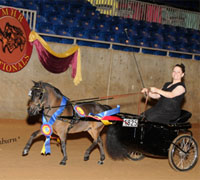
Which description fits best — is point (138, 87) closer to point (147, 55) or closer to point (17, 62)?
point (147, 55)

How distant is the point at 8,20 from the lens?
9430mm

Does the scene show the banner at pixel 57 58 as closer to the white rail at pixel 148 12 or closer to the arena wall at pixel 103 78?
the arena wall at pixel 103 78

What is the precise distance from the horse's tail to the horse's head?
4.54 feet

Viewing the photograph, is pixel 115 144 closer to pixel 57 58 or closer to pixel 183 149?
pixel 183 149

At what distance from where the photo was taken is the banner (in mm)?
9828

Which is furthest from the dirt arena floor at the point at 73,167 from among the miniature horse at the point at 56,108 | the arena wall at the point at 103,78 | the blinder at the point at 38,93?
the arena wall at the point at 103,78

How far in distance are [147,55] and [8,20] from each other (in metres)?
5.35

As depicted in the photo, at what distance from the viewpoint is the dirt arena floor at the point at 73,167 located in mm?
4793

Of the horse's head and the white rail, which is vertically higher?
the white rail

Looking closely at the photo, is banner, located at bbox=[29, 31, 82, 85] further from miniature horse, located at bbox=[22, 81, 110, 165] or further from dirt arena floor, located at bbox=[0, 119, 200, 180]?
miniature horse, located at bbox=[22, 81, 110, 165]

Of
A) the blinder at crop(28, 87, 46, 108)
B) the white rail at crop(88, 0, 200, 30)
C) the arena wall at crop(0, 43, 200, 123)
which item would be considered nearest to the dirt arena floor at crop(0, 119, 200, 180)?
the blinder at crop(28, 87, 46, 108)

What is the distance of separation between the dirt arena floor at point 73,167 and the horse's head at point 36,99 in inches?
38.2

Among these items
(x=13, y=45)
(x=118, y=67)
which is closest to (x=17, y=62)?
(x=13, y=45)

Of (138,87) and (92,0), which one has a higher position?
(92,0)
